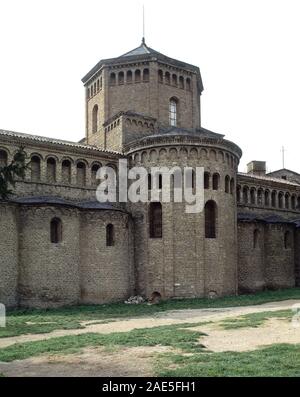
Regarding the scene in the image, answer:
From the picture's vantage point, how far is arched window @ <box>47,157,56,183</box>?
2861cm

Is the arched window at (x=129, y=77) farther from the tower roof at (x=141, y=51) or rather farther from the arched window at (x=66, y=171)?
the arched window at (x=66, y=171)

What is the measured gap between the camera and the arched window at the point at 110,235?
28391 mm

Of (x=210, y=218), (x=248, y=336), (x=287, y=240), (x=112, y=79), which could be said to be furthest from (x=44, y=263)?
(x=287, y=240)

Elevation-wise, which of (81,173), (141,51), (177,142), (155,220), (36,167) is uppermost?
(141,51)

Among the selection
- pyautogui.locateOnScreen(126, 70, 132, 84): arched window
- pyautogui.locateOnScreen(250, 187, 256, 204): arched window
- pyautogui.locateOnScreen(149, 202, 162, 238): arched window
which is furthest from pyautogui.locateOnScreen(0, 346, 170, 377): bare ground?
pyautogui.locateOnScreen(250, 187, 256, 204): arched window

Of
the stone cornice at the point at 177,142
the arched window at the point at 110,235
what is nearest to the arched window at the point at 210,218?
the stone cornice at the point at 177,142

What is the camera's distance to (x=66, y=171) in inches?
1158

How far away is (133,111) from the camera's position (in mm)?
34344

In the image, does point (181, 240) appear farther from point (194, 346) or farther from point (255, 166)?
point (255, 166)

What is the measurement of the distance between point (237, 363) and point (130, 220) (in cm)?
1901

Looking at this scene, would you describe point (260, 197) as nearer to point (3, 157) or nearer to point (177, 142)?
point (177, 142)

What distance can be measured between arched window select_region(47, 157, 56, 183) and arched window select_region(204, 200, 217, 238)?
8.67 meters
